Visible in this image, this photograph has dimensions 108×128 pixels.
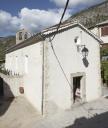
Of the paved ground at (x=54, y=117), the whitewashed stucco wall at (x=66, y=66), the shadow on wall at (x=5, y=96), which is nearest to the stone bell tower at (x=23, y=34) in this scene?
the shadow on wall at (x=5, y=96)

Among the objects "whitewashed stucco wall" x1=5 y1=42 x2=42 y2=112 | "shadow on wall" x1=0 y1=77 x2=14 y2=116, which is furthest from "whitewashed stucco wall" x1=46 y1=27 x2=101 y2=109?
"shadow on wall" x1=0 y1=77 x2=14 y2=116

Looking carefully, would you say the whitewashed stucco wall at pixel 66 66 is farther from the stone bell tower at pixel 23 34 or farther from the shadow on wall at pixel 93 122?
the stone bell tower at pixel 23 34

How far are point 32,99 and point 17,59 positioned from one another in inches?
257

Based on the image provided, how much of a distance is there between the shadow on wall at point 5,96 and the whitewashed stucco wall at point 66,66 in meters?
4.25

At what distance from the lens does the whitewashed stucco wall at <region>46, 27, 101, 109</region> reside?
47.6ft

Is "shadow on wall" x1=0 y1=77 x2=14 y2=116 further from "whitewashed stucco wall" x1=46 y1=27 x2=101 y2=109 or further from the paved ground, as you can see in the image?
"whitewashed stucco wall" x1=46 y1=27 x2=101 y2=109

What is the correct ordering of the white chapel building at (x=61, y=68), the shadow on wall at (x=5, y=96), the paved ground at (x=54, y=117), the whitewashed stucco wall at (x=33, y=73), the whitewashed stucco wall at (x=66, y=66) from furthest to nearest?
the shadow on wall at (x=5, y=96) → the whitewashed stucco wall at (x=33, y=73) → the whitewashed stucco wall at (x=66, y=66) → the white chapel building at (x=61, y=68) → the paved ground at (x=54, y=117)

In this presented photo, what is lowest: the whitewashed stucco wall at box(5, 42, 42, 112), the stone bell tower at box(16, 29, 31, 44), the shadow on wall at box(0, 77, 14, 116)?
the shadow on wall at box(0, 77, 14, 116)

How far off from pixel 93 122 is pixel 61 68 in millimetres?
4550

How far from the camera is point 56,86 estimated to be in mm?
14789

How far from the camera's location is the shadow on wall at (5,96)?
16.3 metres

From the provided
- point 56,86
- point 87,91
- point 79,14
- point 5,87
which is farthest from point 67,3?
point 79,14

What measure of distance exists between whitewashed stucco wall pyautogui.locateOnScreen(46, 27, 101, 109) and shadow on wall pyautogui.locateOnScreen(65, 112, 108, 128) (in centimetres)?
220

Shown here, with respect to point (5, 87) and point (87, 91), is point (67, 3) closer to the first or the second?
point (87, 91)
